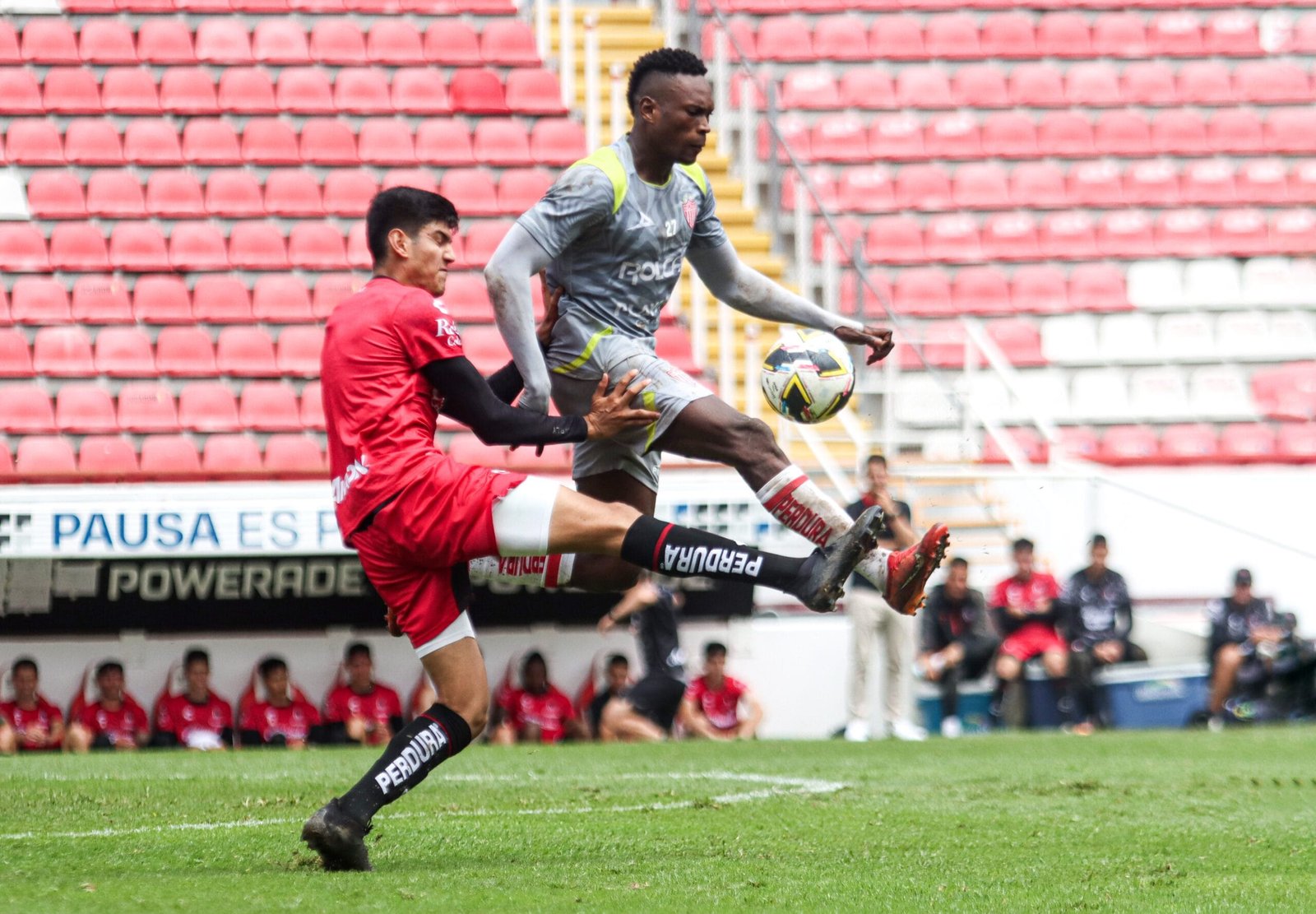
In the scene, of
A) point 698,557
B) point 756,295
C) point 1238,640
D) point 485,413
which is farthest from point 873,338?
point 1238,640

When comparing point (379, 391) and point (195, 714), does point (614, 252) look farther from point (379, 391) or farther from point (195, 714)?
point (195, 714)

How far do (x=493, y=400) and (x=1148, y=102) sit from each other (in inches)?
625

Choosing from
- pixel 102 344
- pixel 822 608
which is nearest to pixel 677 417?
pixel 822 608

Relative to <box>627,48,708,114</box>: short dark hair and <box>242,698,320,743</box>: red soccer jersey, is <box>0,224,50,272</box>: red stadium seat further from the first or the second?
<box>627,48,708,114</box>: short dark hair

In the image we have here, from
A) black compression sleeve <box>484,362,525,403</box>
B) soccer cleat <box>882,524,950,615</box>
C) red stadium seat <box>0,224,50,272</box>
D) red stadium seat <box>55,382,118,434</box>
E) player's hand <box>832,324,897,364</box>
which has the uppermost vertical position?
red stadium seat <box>0,224,50,272</box>

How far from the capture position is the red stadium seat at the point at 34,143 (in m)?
16.2

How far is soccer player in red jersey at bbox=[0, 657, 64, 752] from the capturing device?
39.9 ft

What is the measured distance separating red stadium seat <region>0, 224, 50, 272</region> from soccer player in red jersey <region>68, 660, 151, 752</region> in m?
4.68

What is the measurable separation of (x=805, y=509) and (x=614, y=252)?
1.12 m

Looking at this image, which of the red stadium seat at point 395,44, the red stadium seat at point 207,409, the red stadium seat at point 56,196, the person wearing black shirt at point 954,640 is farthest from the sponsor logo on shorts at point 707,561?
the red stadium seat at point 395,44

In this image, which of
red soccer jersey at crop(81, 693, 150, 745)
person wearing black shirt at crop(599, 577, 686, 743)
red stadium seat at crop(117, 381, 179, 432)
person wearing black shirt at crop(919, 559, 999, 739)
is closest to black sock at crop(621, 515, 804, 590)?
person wearing black shirt at crop(599, 577, 686, 743)

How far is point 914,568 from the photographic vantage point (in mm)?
5594

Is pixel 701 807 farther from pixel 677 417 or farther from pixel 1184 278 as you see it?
pixel 1184 278

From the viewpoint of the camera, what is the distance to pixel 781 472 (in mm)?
5887
